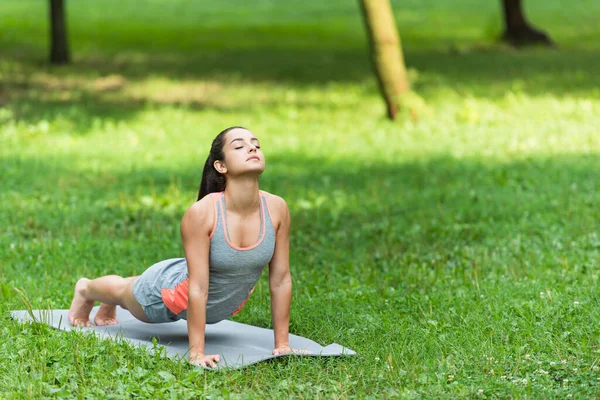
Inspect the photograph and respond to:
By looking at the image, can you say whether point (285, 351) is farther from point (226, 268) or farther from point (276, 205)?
point (276, 205)

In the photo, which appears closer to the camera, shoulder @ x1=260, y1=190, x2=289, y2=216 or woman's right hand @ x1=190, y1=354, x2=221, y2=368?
woman's right hand @ x1=190, y1=354, x2=221, y2=368

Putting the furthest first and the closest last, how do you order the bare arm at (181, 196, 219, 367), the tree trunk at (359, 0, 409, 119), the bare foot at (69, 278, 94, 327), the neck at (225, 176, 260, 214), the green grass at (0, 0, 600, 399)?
the tree trunk at (359, 0, 409, 119), the bare foot at (69, 278, 94, 327), the neck at (225, 176, 260, 214), the bare arm at (181, 196, 219, 367), the green grass at (0, 0, 600, 399)

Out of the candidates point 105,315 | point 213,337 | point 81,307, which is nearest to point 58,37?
point 105,315

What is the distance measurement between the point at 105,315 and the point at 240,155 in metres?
1.57

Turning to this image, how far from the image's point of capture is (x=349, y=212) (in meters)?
9.05

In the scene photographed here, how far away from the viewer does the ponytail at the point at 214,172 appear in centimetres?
513

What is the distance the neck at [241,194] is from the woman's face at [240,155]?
5cm

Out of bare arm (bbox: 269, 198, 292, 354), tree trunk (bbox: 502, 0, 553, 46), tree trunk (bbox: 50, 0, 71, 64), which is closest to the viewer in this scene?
bare arm (bbox: 269, 198, 292, 354)

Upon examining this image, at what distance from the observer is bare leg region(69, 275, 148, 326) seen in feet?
17.7

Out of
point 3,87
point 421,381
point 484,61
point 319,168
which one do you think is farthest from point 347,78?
point 421,381

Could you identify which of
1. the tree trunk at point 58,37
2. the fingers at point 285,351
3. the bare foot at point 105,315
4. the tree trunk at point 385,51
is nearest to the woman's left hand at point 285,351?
the fingers at point 285,351

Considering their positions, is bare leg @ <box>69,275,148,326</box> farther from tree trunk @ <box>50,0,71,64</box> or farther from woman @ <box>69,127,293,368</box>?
tree trunk @ <box>50,0,71,64</box>

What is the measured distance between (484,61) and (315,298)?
17.6 metres

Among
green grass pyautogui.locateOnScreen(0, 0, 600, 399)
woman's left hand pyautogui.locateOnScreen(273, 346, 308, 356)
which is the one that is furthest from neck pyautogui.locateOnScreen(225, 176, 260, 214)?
green grass pyautogui.locateOnScreen(0, 0, 600, 399)
